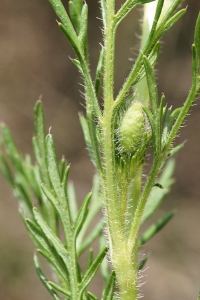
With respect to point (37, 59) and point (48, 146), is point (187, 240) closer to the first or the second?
point (37, 59)

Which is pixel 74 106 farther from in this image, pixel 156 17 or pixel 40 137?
pixel 156 17

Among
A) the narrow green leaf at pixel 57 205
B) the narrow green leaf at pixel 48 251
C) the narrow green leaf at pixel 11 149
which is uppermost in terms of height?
the narrow green leaf at pixel 11 149

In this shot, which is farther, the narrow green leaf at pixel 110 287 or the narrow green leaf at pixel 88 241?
the narrow green leaf at pixel 88 241

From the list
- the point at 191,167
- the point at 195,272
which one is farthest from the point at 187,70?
the point at 195,272

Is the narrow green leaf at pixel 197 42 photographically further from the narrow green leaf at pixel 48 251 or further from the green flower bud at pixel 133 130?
the narrow green leaf at pixel 48 251

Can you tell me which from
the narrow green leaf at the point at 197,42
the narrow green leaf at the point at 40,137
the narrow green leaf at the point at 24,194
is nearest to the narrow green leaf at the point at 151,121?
the narrow green leaf at the point at 197,42

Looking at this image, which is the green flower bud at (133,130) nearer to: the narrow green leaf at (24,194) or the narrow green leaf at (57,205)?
the narrow green leaf at (57,205)

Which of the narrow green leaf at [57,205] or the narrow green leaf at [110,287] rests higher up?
the narrow green leaf at [57,205]

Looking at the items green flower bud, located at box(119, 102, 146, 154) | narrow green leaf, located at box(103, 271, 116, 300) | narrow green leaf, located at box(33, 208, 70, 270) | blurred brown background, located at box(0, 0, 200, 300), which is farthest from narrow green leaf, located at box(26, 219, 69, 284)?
blurred brown background, located at box(0, 0, 200, 300)

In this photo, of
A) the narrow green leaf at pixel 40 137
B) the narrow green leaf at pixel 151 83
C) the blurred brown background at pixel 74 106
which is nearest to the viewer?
the narrow green leaf at pixel 151 83

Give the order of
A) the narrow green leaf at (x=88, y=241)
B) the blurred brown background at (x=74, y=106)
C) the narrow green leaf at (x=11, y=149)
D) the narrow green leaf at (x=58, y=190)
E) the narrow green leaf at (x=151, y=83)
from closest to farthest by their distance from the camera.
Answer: the narrow green leaf at (x=151, y=83) < the narrow green leaf at (x=58, y=190) < the narrow green leaf at (x=88, y=241) < the narrow green leaf at (x=11, y=149) < the blurred brown background at (x=74, y=106)
